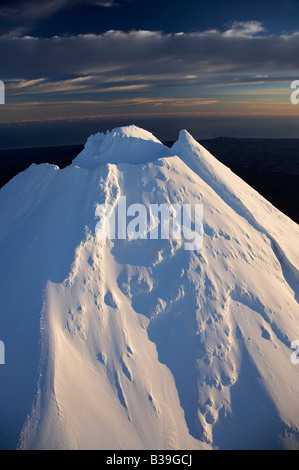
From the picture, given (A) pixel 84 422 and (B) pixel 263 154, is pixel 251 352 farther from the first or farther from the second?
(B) pixel 263 154

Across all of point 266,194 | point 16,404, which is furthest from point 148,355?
point 266,194
